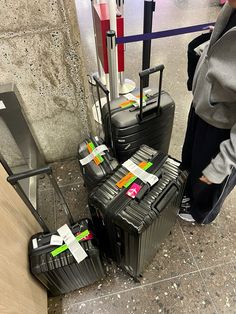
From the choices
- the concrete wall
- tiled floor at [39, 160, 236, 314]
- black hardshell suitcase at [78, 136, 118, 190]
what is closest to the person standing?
tiled floor at [39, 160, 236, 314]

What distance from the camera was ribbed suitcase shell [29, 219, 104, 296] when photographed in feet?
3.04

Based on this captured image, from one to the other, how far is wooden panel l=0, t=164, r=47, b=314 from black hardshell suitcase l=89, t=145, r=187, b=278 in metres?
0.31

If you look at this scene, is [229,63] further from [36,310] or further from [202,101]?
[36,310]

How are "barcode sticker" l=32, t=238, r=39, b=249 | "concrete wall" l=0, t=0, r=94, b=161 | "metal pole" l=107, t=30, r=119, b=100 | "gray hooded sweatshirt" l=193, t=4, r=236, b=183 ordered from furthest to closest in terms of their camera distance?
"metal pole" l=107, t=30, r=119, b=100 < "concrete wall" l=0, t=0, r=94, b=161 < "barcode sticker" l=32, t=238, r=39, b=249 < "gray hooded sweatshirt" l=193, t=4, r=236, b=183

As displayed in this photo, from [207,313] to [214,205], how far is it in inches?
20.7

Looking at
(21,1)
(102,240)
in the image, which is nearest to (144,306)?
(102,240)

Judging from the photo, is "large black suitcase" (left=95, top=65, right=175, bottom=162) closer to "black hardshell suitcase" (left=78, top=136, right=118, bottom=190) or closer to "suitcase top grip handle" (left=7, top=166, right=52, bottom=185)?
"black hardshell suitcase" (left=78, top=136, right=118, bottom=190)

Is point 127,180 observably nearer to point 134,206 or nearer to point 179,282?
point 134,206

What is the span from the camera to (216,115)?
0.86m

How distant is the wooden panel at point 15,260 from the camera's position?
0.76 m

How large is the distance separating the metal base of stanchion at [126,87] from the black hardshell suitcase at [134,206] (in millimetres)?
1451

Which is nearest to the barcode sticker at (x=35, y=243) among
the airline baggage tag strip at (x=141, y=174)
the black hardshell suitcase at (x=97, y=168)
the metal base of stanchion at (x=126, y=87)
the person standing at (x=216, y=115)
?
the black hardshell suitcase at (x=97, y=168)

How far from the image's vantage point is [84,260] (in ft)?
3.12

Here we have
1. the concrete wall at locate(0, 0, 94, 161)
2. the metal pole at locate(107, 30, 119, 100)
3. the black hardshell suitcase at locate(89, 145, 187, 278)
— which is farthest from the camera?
the metal pole at locate(107, 30, 119, 100)
